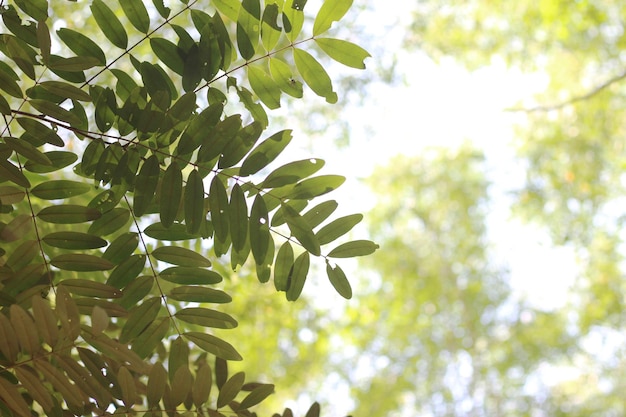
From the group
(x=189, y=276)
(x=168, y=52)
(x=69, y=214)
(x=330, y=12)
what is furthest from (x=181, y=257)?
(x=330, y=12)

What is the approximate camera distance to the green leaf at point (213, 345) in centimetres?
73

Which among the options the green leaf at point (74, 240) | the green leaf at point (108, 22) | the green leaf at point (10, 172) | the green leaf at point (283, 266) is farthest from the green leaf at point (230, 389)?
the green leaf at point (108, 22)

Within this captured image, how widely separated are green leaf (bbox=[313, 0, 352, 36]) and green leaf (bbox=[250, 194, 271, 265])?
0.78 ft

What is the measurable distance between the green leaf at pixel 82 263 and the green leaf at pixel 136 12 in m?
0.28

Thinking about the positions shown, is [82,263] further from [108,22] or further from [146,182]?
[108,22]

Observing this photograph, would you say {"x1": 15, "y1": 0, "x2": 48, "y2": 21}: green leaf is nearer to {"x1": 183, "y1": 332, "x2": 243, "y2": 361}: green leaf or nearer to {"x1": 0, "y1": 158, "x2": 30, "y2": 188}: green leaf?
{"x1": 0, "y1": 158, "x2": 30, "y2": 188}: green leaf

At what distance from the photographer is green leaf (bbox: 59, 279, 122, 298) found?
2.20ft

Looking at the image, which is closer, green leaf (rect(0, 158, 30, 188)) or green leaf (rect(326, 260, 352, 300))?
green leaf (rect(0, 158, 30, 188))

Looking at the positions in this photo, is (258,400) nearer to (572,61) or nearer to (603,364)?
(572,61)

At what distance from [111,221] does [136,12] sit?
0.83 feet

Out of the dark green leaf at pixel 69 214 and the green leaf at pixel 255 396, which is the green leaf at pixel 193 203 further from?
the green leaf at pixel 255 396

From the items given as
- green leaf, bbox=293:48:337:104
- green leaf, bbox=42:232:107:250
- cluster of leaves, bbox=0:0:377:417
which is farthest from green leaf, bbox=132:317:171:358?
green leaf, bbox=293:48:337:104

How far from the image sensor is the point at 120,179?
69cm

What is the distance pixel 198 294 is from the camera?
739mm
